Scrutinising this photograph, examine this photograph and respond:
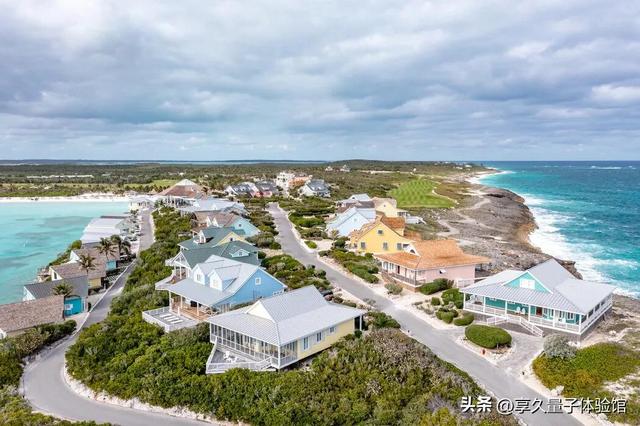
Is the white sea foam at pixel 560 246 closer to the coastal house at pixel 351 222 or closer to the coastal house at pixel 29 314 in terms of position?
the coastal house at pixel 351 222

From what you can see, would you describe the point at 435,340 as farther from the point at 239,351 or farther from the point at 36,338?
the point at 36,338

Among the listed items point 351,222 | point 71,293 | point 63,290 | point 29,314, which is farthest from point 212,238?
point 351,222

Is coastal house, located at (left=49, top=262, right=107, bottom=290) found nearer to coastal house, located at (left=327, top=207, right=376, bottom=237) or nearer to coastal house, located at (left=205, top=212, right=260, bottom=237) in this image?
coastal house, located at (left=205, top=212, right=260, bottom=237)

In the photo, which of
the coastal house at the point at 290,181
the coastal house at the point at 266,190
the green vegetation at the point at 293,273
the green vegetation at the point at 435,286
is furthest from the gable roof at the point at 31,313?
the coastal house at the point at 290,181

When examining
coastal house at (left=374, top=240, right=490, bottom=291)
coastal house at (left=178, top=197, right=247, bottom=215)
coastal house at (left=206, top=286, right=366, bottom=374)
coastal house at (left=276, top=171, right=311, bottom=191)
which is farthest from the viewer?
coastal house at (left=276, top=171, right=311, bottom=191)

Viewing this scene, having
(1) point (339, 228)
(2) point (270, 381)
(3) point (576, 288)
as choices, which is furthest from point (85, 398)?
(1) point (339, 228)

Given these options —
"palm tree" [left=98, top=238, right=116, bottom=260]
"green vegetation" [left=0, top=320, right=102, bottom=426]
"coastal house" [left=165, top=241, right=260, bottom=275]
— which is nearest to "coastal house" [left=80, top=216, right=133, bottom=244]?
"palm tree" [left=98, top=238, right=116, bottom=260]
